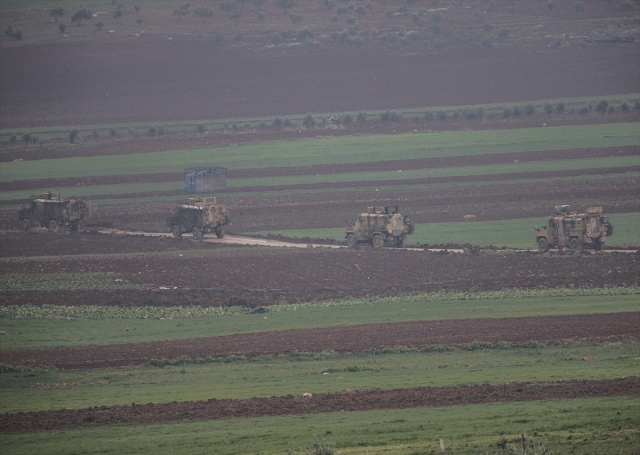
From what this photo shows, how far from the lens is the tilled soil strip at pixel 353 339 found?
3847 cm

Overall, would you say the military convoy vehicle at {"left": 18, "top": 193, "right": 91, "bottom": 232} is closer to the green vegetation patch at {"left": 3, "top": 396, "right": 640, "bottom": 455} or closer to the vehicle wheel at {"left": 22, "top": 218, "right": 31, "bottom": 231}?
the vehicle wheel at {"left": 22, "top": 218, "right": 31, "bottom": 231}

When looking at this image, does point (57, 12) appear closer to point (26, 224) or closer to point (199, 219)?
point (26, 224)

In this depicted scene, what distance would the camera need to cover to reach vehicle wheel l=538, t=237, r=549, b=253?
58.0 metres

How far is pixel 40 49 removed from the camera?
14925 cm

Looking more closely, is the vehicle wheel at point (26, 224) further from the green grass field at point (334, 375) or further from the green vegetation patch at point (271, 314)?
the green vegetation patch at point (271, 314)

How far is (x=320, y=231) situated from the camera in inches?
2739

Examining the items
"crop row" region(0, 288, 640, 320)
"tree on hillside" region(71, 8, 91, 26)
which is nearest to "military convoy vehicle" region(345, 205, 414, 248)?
"crop row" region(0, 288, 640, 320)

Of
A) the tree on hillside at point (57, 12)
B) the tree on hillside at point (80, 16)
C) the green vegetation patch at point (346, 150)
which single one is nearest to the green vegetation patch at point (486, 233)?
the green vegetation patch at point (346, 150)

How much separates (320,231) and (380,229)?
791cm

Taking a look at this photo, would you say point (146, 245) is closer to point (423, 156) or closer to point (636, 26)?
point (423, 156)

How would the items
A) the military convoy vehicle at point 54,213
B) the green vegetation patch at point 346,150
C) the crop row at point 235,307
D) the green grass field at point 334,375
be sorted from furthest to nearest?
the green vegetation patch at point 346,150 < the military convoy vehicle at point 54,213 < the crop row at point 235,307 < the green grass field at point 334,375

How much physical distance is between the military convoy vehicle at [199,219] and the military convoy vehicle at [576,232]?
1994 cm

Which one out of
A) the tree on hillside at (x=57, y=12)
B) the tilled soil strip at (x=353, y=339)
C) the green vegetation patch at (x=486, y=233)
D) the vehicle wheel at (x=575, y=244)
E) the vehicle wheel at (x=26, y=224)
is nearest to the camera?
the tilled soil strip at (x=353, y=339)

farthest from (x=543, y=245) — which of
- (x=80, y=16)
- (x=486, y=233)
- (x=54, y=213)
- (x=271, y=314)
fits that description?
(x=80, y=16)
